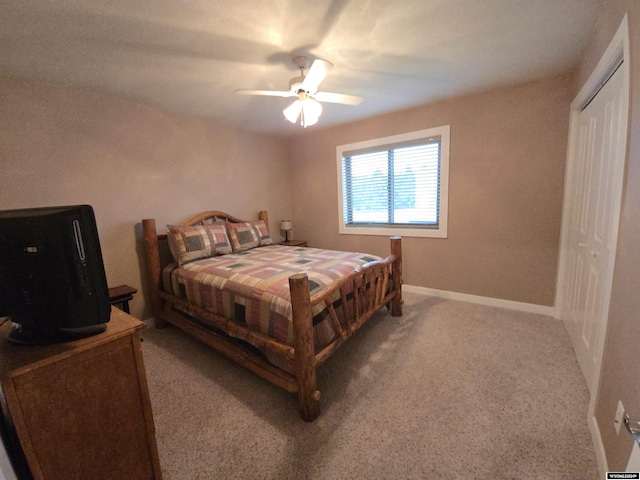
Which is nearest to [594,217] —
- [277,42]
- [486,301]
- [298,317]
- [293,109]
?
[486,301]

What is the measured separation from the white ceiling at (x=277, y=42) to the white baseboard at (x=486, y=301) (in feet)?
7.55

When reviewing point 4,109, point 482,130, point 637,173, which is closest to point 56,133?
point 4,109

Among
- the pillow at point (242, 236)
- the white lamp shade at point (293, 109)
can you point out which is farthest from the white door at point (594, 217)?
the pillow at point (242, 236)

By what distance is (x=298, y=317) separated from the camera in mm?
1496

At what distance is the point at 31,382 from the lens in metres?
0.81

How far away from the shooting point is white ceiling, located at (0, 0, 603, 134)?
1476 mm

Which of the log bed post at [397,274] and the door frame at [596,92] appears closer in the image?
the door frame at [596,92]

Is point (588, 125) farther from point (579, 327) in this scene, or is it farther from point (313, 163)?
point (313, 163)

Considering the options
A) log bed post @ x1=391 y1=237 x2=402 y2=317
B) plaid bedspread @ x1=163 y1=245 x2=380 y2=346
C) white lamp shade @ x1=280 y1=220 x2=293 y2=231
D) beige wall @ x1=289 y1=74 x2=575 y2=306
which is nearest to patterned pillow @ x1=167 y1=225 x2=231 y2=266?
plaid bedspread @ x1=163 y1=245 x2=380 y2=346

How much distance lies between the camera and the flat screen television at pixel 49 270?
0.86 metres

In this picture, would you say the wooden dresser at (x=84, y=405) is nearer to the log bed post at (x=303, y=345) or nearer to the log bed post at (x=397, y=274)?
the log bed post at (x=303, y=345)

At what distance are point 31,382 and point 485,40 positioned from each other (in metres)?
3.01

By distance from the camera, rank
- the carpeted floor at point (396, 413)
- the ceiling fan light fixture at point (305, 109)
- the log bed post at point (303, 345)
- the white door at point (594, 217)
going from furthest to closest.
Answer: the ceiling fan light fixture at point (305, 109), the log bed post at point (303, 345), the white door at point (594, 217), the carpeted floor at point (396, 413)

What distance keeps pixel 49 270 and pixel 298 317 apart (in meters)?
1.07
